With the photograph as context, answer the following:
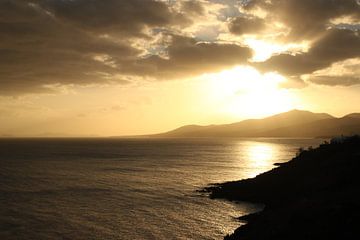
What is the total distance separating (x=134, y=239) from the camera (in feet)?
158

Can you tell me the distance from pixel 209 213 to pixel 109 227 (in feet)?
59.3

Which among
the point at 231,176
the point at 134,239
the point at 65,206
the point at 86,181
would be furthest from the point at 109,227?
the point at 231,176

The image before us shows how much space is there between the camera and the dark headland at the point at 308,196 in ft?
114

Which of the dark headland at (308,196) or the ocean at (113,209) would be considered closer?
the dark headland at (308,196)

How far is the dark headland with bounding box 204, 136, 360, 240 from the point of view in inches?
1368

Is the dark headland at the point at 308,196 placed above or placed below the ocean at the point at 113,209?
above

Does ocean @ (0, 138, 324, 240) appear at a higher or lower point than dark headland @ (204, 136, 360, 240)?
lower

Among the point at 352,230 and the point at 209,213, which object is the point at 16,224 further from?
the point at 352,230

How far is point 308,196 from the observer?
185ft

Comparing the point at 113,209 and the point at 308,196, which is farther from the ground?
the point at 308,196

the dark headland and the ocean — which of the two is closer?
the dark headland

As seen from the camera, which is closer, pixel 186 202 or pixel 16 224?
pixel 16 224

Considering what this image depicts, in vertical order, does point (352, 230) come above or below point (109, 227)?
above

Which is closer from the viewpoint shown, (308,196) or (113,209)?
(308,196)
